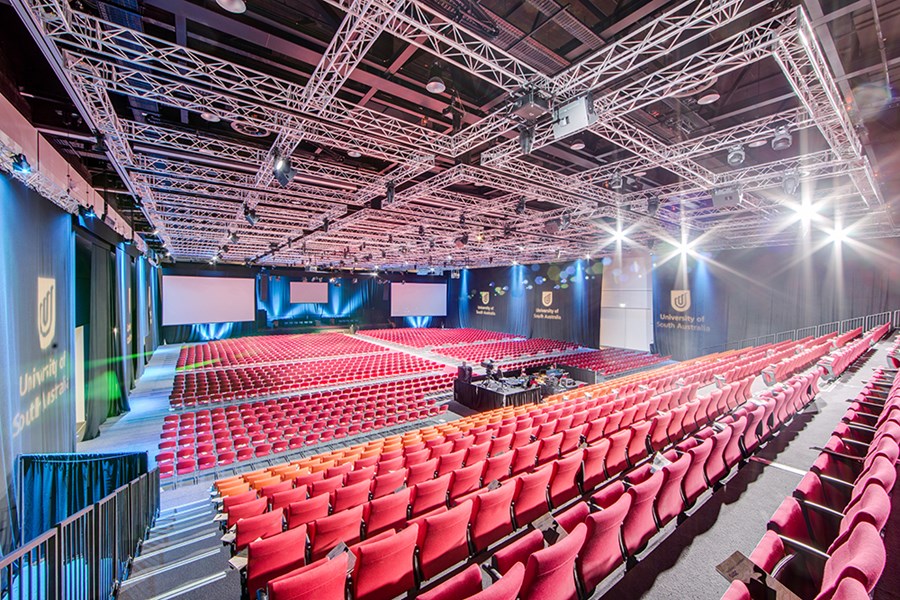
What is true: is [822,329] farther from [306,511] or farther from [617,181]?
[306,511]

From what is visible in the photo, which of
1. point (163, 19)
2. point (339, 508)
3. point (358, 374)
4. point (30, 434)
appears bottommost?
point (358, 374)

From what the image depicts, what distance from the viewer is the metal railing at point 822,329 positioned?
1413cm

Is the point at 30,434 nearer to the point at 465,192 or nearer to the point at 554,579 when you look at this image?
the point at 554,579

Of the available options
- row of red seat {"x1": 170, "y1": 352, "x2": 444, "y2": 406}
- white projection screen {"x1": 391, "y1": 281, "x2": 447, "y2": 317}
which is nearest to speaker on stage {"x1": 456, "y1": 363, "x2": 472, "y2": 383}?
row of red seat {"x1": 170, "y1": 352, "x2": 444, "y2": 406}

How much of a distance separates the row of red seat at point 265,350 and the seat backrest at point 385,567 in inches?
708

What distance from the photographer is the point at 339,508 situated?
162 inches

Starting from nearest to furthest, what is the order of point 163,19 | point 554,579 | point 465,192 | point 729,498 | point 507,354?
point 554,579
point 729,498
point 163,19
point 465,192
point 507,354

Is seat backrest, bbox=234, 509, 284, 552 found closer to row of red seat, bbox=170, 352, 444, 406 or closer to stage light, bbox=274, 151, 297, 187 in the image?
stage light, bbox=274, 151, 297, 187

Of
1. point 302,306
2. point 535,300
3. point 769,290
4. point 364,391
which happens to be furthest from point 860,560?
point 302,306

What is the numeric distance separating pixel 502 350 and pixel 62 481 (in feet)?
60.1

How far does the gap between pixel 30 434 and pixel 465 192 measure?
10.2 metres

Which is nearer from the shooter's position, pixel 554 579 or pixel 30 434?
pixel 554 579

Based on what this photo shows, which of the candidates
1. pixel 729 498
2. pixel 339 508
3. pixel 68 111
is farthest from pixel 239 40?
pixel 729 498

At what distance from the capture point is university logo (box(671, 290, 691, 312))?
19195 mm
